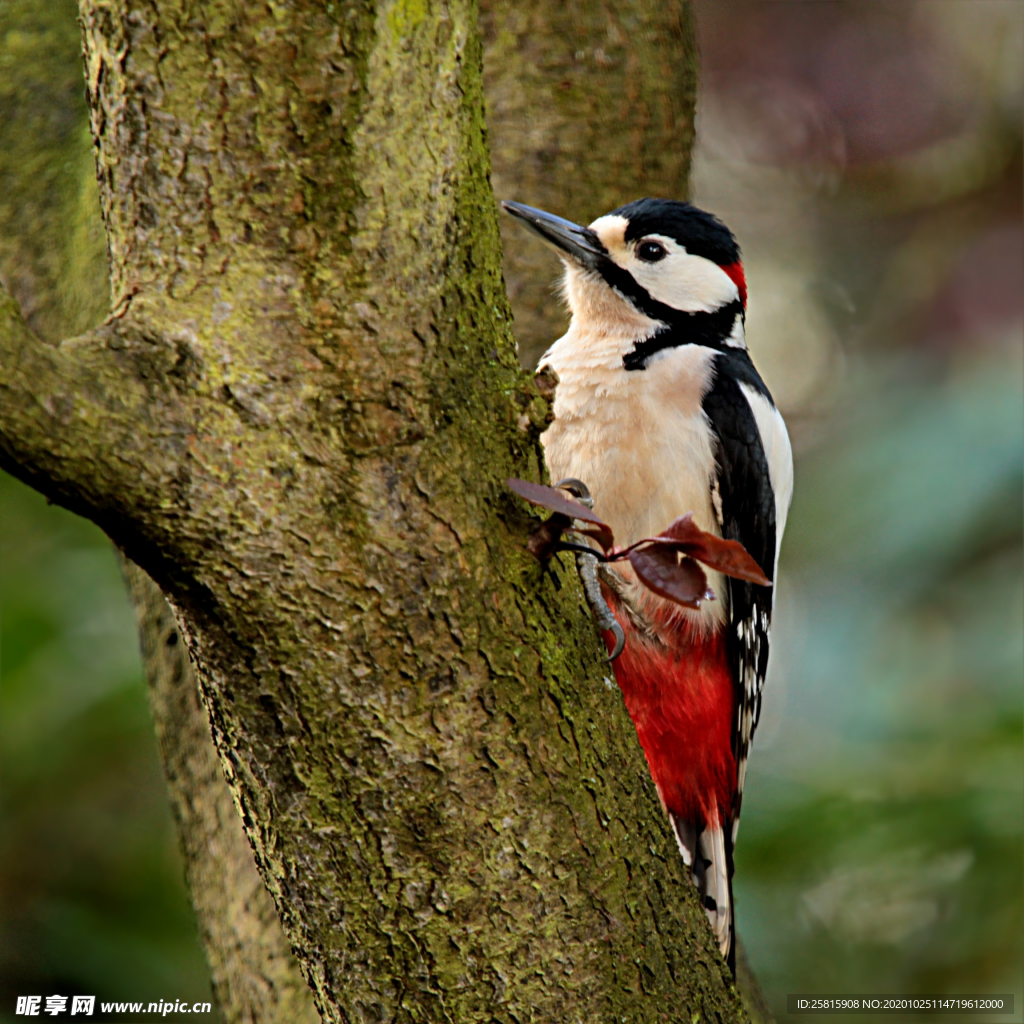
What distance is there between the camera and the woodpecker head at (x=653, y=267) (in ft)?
9.14

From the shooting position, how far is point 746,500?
8.70ft

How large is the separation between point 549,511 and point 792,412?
3866mm

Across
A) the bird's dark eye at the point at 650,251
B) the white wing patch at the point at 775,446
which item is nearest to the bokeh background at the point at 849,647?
the white wing patch at the point at 775,446

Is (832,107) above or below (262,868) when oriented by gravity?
above

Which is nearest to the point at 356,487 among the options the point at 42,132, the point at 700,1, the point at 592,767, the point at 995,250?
the point at 592,767

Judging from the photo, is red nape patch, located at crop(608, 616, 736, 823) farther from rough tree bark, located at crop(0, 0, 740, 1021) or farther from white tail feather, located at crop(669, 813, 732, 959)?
rough tree bark, located at crop(0, 0, 740, 1021)

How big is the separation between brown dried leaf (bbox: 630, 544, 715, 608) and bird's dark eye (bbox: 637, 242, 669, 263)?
58.9 inches

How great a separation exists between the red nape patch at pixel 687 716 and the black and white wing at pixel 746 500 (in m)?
0.03

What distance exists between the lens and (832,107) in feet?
16.6

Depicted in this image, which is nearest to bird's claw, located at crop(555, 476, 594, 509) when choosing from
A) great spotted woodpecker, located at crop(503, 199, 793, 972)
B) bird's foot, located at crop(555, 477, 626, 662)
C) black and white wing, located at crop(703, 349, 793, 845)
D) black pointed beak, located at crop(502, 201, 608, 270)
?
bird's foot, located at crop(555, 477, 626, 662)

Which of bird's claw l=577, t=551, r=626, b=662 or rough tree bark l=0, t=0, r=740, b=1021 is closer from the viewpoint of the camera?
rough tree bark l=0, t=0, r=740, b=1021

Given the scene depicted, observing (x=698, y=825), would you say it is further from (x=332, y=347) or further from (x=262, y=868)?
(x=332, y=347)

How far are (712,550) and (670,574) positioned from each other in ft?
0.19

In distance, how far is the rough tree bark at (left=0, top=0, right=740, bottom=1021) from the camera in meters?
1.35
